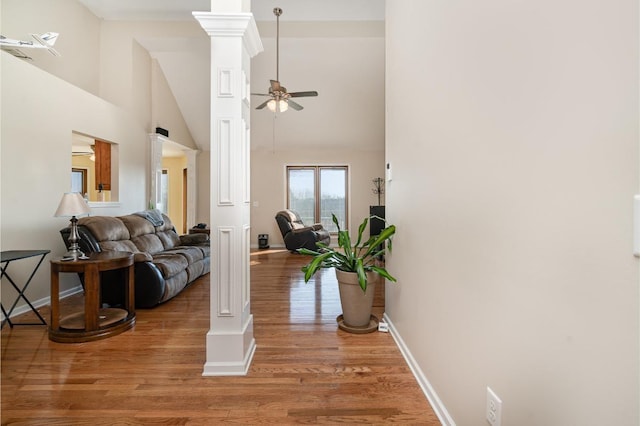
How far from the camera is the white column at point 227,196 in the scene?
190cm

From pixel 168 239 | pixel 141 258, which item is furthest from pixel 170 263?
pixel 168 239

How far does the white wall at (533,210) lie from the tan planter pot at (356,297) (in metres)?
0.82

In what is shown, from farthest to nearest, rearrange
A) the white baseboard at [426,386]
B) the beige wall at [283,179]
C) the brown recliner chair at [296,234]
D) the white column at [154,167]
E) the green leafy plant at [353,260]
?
the beige wall at [283,179]
the brown recliner chair at [296,234]
the white column at [154,167]
the green leafy plant at [353,260]
the white baseboard at [426,386]

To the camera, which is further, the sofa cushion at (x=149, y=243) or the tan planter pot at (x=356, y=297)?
the sofa cushion at (x=149, y=243)

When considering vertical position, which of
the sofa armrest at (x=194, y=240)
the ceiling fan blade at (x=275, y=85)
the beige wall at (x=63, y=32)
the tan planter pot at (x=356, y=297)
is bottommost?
the tan planter pot at (x=356, y=297)

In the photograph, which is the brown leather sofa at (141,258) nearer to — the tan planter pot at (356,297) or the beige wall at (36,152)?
the beige wall at (36,152)

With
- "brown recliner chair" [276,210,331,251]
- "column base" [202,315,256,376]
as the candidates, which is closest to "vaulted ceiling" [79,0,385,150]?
"brown recliner chair" [276,210,331,251]

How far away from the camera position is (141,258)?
307 centimetres

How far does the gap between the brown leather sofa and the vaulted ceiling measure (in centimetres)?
321

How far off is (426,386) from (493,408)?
2.07 ft

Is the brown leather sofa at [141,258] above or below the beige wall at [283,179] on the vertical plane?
below

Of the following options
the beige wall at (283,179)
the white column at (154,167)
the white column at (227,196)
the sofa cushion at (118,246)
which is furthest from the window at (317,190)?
the white column at (227,196)

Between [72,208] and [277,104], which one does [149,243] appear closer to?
→ [72,208]

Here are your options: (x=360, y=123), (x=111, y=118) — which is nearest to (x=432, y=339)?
(x=111, y=118)
